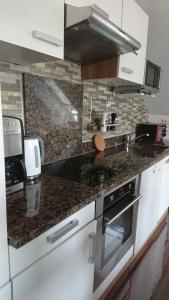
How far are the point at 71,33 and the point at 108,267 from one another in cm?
140

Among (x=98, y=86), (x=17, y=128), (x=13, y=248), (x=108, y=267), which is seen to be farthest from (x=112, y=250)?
(x=98, y=86)

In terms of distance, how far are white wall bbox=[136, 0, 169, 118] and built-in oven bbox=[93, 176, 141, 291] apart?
5.12ft

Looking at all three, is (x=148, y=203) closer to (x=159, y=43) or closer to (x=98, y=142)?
(x=98, y=142)

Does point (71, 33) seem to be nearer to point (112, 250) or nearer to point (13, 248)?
point (13, 248)

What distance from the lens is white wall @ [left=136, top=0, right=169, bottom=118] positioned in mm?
1857

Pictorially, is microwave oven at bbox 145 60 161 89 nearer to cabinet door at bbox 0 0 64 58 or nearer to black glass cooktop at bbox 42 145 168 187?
black glass cooktop at bbox 42 145 168 187

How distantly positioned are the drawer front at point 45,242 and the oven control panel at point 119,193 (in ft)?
0.70

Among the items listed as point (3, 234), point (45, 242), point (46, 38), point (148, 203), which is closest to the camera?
point (3, 234)

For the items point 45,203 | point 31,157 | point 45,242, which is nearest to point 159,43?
point 31,157

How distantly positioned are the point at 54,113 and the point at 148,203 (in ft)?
3.64

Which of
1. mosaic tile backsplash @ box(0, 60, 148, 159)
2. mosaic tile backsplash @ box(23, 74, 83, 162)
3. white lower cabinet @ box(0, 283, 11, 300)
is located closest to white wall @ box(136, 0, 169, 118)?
mosaic tile backsplash @ box(0, 60, 148, 159)

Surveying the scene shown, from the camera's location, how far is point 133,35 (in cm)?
159

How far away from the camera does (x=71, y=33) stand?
42.5 inches

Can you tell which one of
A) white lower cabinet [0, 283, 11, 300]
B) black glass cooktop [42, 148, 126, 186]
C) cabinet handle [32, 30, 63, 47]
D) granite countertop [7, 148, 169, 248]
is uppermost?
cabinet handle [32, 30, 63, 47]
